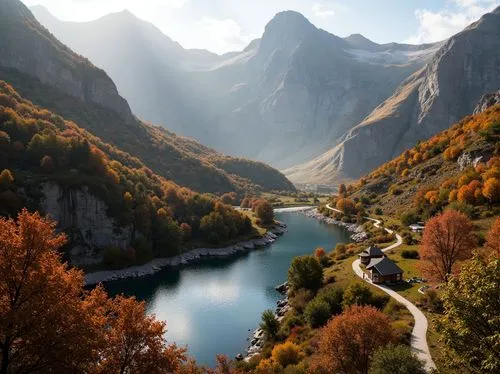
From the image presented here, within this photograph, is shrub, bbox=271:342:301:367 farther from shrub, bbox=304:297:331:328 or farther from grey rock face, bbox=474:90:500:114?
grey rock face, bbox=474:90:500:114

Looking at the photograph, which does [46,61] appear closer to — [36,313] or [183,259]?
[183,259]

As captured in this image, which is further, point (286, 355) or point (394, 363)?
point (286, 355)


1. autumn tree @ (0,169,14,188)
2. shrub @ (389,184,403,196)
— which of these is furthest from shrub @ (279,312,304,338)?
shrub @ (389,184,403,196)

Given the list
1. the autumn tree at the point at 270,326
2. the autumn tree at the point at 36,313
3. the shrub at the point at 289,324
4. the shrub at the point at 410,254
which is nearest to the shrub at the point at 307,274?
the shrub at the point at 289,324

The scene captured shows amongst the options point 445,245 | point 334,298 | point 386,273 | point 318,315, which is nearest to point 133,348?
point 318,315

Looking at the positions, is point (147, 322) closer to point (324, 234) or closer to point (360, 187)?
point (324, 234)

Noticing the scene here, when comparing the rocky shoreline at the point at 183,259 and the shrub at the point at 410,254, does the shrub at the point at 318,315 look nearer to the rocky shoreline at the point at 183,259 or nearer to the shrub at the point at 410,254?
the shrub at the point at 410,254

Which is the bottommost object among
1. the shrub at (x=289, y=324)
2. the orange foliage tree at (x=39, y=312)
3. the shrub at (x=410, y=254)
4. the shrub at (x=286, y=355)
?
the shrub at (x=289, y=324)
